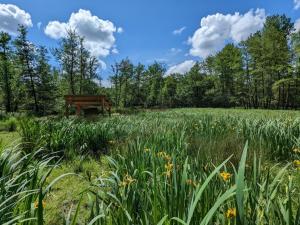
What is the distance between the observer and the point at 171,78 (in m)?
65.6

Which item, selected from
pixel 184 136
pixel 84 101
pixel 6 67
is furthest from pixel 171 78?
pixel 184 136

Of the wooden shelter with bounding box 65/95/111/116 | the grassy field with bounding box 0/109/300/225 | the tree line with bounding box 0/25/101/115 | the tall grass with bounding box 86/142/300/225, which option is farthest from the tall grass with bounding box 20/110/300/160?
the tree line with bounding box 0/25/101/115

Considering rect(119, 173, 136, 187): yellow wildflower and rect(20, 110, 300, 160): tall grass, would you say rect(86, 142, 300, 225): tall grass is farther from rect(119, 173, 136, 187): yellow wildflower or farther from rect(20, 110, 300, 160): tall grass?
rect(20, 110, 300, 160): tall grass

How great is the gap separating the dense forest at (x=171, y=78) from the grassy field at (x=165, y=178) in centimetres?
2362

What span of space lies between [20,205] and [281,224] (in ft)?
5.36

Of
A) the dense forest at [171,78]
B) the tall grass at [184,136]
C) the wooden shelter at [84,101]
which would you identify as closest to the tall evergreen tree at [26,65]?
the dense forest at [171,78]

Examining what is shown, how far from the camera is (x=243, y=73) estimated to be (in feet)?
145

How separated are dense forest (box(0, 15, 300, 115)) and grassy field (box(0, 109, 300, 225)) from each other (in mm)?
23618

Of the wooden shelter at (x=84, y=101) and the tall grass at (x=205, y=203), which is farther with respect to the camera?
the wooden shelter at (x=84, y=101)

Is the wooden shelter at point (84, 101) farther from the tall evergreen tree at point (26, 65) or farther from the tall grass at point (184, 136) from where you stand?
the tall evergreen tree at point (26, 65)

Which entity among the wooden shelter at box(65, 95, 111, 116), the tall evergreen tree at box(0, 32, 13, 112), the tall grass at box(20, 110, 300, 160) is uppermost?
the tall evergreen tree at box(0, 32, 13, 112)

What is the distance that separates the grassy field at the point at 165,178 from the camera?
1.50m

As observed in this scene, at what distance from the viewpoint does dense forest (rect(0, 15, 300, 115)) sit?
29.0 m

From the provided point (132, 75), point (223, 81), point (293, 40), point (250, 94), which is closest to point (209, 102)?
point (223, 81)
